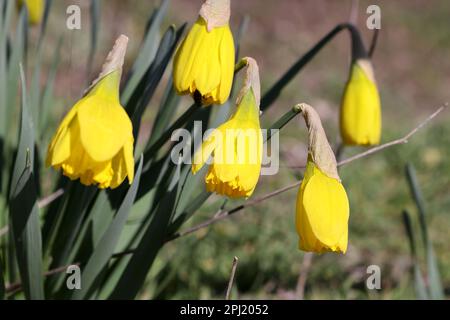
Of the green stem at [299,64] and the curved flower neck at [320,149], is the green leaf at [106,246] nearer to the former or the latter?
the curved flower neck at [320,149]

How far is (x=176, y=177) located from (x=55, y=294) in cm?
43

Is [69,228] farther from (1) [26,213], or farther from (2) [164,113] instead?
(2) [164,113]

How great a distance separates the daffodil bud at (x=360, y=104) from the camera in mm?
1576

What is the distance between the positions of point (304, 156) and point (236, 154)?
2595 millimetres

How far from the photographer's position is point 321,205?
113 cm

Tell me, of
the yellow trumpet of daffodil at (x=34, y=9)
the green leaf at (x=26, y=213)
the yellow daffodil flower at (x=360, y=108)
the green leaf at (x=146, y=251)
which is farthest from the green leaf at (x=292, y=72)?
the yellow trumpet of daffodil at (x=34, y=9)

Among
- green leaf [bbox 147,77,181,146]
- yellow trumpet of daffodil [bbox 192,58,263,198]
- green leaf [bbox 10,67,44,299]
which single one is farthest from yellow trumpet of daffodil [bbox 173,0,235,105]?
green leaf [bbox 147,77,181,146]

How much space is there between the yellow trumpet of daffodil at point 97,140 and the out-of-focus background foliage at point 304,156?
29.4 inches

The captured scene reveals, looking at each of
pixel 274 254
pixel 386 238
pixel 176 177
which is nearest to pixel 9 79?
pixel 176 177

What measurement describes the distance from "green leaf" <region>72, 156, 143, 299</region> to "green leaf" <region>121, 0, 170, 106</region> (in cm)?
31

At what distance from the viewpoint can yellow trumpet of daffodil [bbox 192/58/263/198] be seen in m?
1.10

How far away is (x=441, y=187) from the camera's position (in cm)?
328

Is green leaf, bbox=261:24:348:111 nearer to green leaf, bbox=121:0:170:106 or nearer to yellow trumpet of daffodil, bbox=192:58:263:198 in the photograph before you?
green leaf, bbox=121:0:170:106

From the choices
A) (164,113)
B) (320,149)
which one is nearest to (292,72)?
(164,113)
